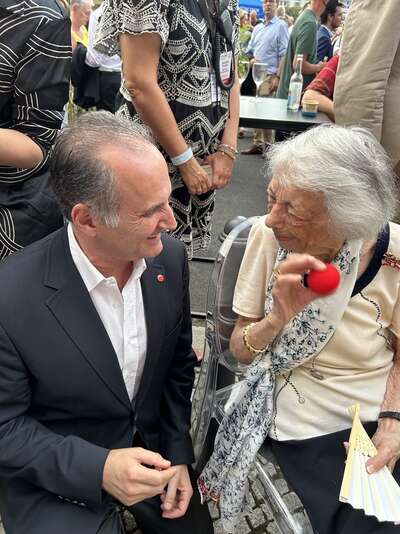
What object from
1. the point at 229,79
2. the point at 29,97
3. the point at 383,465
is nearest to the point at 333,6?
the point at 229,79

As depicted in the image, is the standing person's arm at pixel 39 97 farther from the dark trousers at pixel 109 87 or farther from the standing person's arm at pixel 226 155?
the dark trousers at pixel 109 87

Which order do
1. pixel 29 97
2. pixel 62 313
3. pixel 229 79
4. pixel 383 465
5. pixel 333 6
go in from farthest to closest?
1. pixel 333 6
2. pixel 229 79
3. pixel 29 97
4. pixel 383 465
5. pixel 62 313

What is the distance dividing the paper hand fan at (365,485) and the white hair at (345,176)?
0.52 meters

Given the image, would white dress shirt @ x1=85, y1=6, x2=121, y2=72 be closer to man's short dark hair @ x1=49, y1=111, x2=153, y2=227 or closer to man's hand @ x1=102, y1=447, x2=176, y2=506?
man's short dark hair @ x1=49, y1=111, x2=153, y2=227

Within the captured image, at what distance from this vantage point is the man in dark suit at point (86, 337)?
116cm

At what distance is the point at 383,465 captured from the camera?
135 cm

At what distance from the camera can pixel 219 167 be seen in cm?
214

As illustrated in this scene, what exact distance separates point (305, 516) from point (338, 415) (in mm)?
327

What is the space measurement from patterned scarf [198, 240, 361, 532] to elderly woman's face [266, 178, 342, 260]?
5 centimetres

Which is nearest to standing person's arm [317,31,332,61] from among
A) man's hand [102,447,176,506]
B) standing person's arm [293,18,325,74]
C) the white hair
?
standing person's arm [293,18,325,74]

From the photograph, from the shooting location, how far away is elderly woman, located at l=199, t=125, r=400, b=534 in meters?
1.24

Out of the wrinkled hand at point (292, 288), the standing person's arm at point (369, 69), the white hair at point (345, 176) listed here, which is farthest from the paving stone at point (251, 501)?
the standing person's arm at point (369, 69)

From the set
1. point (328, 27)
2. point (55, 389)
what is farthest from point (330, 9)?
point (55, 389)

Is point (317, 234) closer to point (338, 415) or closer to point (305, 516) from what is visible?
point (338, 415)
